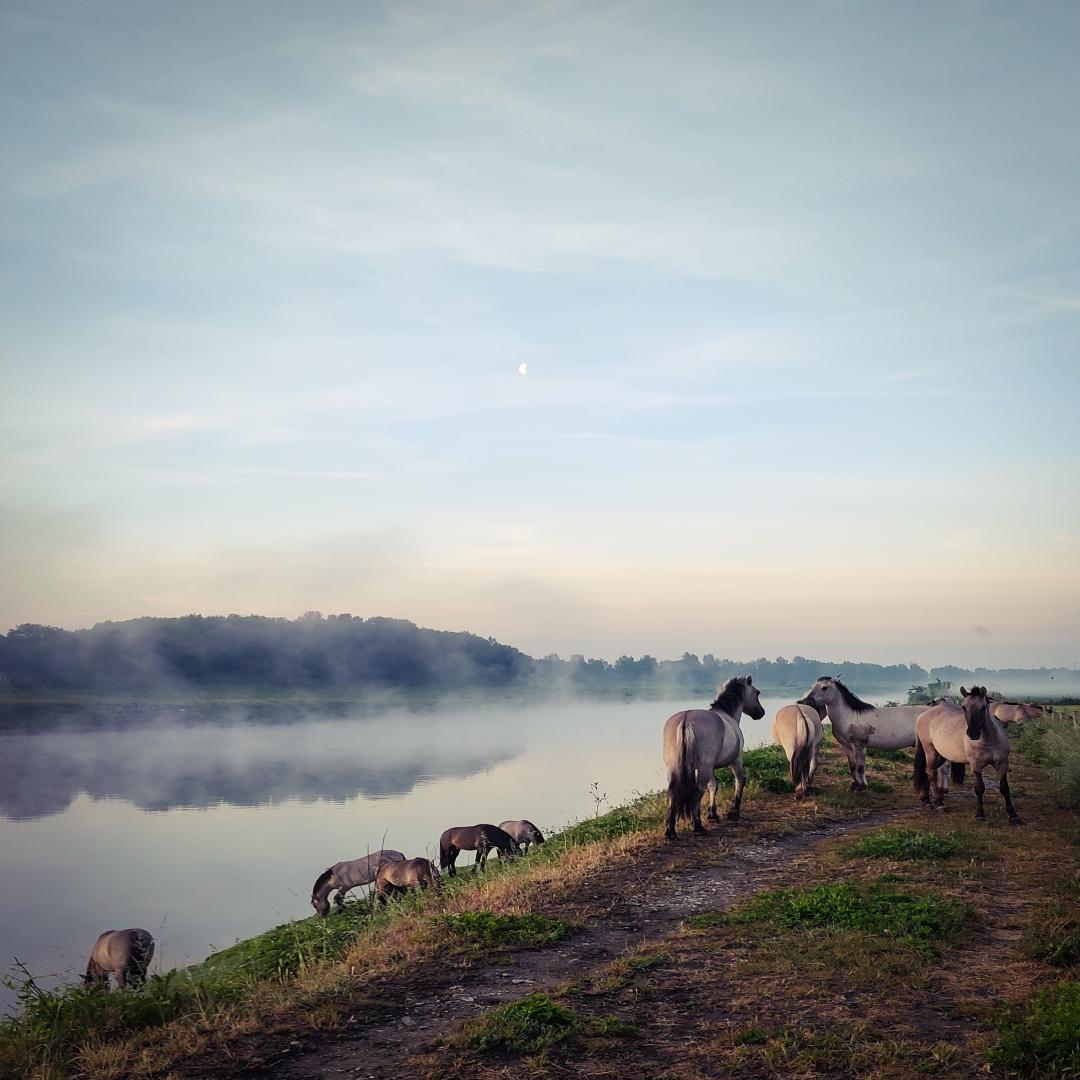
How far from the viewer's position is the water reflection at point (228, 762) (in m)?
40.9

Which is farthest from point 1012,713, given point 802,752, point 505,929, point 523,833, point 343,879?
point 505,929

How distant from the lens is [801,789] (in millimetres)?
16234

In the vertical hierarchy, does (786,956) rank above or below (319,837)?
above

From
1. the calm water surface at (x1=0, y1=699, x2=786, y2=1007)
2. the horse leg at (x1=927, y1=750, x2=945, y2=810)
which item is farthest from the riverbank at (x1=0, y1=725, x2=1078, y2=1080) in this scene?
the horse leg at (x1=927, y1=750, x2=945, y2=810)

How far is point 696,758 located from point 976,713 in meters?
4.61

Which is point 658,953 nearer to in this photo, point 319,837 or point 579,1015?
point 579,1015

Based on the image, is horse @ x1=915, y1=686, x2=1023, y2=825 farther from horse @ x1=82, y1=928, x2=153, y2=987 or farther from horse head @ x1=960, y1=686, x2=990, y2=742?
horse @ x1=82, y1=928, x2=153, y2=987

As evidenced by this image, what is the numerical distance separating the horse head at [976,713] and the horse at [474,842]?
868 cm

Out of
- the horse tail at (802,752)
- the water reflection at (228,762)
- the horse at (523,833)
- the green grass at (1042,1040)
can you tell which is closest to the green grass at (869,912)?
the green grass at (1042,1040)

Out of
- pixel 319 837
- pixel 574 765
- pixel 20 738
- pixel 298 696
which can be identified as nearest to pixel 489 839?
pixel 319 837

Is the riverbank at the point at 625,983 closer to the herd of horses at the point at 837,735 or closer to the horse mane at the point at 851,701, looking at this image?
the herd of horses at the point at 837,735

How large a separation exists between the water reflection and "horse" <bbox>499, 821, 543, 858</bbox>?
2026 centimetres

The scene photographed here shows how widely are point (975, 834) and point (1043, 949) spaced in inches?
221

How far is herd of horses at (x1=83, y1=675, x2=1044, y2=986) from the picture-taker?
1320 centimetres
